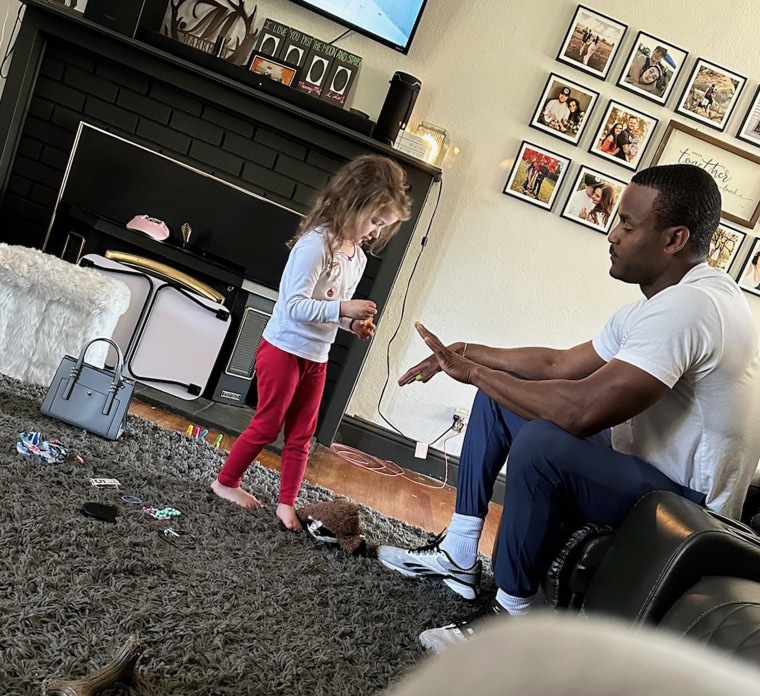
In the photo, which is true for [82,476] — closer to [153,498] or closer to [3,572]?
[153,498]

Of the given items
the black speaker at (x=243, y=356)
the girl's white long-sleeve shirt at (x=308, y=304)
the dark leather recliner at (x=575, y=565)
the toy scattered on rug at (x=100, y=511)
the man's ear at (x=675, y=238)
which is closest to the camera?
the dark leather recliner at (x=575, y=565)

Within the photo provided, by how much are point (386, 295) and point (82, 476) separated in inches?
59.7

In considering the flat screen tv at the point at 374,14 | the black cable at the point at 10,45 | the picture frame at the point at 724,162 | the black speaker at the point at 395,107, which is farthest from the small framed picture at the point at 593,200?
the black cable at the point at 10,45

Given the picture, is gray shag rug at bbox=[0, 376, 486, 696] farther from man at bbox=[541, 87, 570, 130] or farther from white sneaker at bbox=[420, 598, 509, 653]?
man at bbox=[541, 87, 570, 130]

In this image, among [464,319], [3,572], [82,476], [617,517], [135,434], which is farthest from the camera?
[464,319]

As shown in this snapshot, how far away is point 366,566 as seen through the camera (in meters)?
1.68

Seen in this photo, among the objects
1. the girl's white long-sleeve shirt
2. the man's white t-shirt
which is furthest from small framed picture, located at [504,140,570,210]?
the man's white t-shirt

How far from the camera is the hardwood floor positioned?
2404mm

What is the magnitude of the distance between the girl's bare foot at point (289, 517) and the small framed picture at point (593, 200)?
1831mm

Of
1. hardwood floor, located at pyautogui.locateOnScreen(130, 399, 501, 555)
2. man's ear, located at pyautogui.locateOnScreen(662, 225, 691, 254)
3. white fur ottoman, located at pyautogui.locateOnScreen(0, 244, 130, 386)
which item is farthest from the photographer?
hardwood floor, located at pyautogui.locateOnScreen(130, 399, 501, 555)

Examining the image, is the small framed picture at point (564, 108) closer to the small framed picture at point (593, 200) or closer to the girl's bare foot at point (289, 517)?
the small framed picture at point (593, 200)

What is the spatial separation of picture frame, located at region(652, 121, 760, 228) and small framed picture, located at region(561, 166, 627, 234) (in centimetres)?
21

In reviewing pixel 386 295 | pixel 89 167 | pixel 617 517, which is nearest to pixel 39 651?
pixel 617 517

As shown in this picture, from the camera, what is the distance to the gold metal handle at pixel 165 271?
2.67 m
